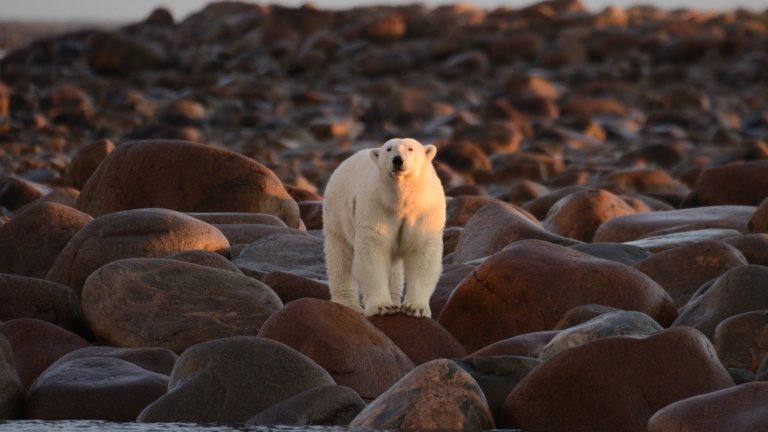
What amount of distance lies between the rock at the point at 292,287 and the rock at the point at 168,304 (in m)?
0.80

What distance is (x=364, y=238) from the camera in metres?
10.9

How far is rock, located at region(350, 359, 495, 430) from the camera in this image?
333 inches

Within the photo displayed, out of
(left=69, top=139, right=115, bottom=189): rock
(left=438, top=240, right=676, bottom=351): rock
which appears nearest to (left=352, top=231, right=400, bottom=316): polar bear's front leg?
(left=438, top=240, right=676, bottom=351): rock

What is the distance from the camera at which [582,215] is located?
682 inches

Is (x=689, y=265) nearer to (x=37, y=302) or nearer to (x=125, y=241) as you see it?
(x=125, y=241)

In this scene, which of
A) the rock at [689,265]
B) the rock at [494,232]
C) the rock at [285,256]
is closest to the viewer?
the rock at [689,265]

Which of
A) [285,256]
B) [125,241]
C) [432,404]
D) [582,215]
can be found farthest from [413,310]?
[582,215]

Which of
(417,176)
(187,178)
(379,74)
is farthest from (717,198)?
(379,74)

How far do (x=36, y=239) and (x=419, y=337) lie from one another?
4.71 metres

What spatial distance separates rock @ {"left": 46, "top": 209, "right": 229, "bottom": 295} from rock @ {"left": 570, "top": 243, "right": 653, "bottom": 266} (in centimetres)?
329

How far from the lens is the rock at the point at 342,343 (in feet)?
32.0

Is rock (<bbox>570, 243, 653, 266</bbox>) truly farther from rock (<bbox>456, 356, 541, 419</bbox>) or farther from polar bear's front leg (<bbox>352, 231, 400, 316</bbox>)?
rock (<bbox>456, 356, 541, 419</bbox>)

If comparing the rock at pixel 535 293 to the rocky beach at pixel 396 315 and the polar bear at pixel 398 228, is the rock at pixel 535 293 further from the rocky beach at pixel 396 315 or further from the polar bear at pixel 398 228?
the polar bear at pixel 398 228

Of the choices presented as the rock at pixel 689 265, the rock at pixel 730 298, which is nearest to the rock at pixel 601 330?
the rock at pixel 730 298
